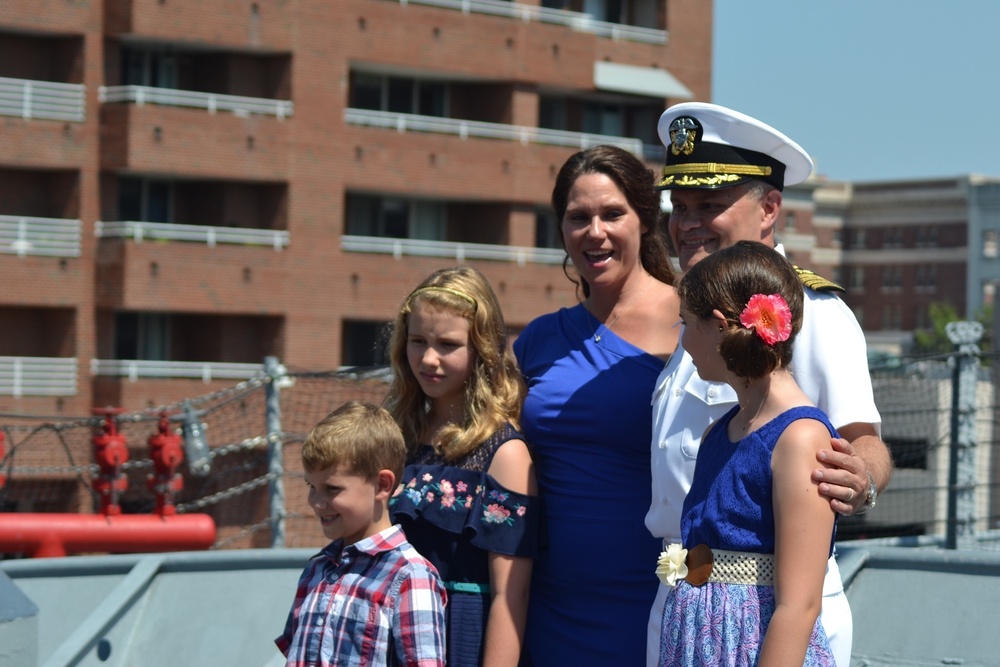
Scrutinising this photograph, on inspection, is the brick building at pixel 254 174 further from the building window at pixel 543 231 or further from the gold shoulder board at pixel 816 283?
the gold shoulder board at pixel 816 283

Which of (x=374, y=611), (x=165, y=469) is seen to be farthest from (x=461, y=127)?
(x=374, y=611)

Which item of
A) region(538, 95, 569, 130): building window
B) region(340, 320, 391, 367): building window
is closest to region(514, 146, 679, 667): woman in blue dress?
region(340, 320, 391, 367): building window

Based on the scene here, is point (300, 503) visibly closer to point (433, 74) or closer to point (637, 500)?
point (433, 74)

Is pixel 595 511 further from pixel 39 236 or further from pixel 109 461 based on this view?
pixel 39 236

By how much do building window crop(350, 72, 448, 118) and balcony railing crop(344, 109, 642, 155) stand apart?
0.28 m

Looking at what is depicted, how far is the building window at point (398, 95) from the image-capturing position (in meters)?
31.1

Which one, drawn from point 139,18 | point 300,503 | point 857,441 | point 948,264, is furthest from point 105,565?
point 948,264

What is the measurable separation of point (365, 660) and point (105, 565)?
2.84 meters

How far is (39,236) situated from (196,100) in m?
4.14

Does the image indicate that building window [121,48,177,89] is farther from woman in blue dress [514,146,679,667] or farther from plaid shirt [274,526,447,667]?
plaid shirt [274,526,447,667]

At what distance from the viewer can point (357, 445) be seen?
11.1ft

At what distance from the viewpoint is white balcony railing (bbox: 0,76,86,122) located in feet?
87.0

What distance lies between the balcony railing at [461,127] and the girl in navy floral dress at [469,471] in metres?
26.6

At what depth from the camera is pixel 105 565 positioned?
582cm
